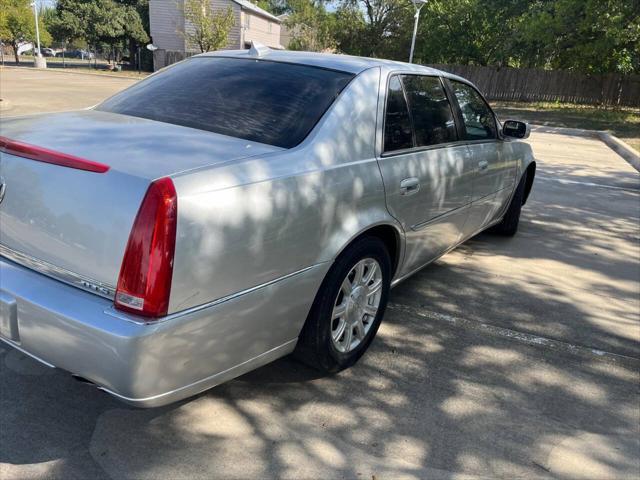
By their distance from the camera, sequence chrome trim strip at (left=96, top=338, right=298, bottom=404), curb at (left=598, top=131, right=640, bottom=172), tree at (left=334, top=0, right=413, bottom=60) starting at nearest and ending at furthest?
chrome trim strip at (left=96, top=338, right=298, bottom=404), curb at (left=598, top=131, right=640, bottom=172), tree at (left=334, top=0, right=413, bottom=60)

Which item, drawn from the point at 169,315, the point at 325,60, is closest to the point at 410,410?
the point at 169,315

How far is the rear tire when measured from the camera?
222 inches

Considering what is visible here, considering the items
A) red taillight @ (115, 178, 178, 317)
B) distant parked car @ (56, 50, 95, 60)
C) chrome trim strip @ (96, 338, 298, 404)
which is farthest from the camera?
distant parked car @ (56, 50, 95, 60)

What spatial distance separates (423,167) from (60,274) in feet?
7.17

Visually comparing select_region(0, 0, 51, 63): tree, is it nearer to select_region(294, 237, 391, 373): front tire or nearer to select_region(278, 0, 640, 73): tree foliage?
select_region(278, 0, 640, 73): tree foliage

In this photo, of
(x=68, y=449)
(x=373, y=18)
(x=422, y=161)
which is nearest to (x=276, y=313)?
(x=68, y=449)

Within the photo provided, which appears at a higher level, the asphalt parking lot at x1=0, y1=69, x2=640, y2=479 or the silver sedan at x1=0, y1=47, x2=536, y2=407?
the silver sedan at x1=0, y1=47, x2=536, y2=407

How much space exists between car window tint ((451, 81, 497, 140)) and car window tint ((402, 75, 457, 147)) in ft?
0.93

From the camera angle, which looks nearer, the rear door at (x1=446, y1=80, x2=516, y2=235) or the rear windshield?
the rear windshield

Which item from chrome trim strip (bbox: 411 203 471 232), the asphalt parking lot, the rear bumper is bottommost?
the asphalt parking lot

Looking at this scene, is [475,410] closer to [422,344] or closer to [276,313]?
[422,344]

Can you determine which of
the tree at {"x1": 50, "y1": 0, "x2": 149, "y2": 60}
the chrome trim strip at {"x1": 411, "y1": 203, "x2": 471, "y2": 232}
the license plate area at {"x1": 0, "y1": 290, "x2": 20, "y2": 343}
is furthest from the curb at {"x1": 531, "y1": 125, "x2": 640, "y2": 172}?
the tree at {"x1": 50, "y1": 0, "x2": 149, "y2": 60}

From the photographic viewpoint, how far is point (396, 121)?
3.26 meters

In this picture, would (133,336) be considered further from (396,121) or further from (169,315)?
(396,121)
